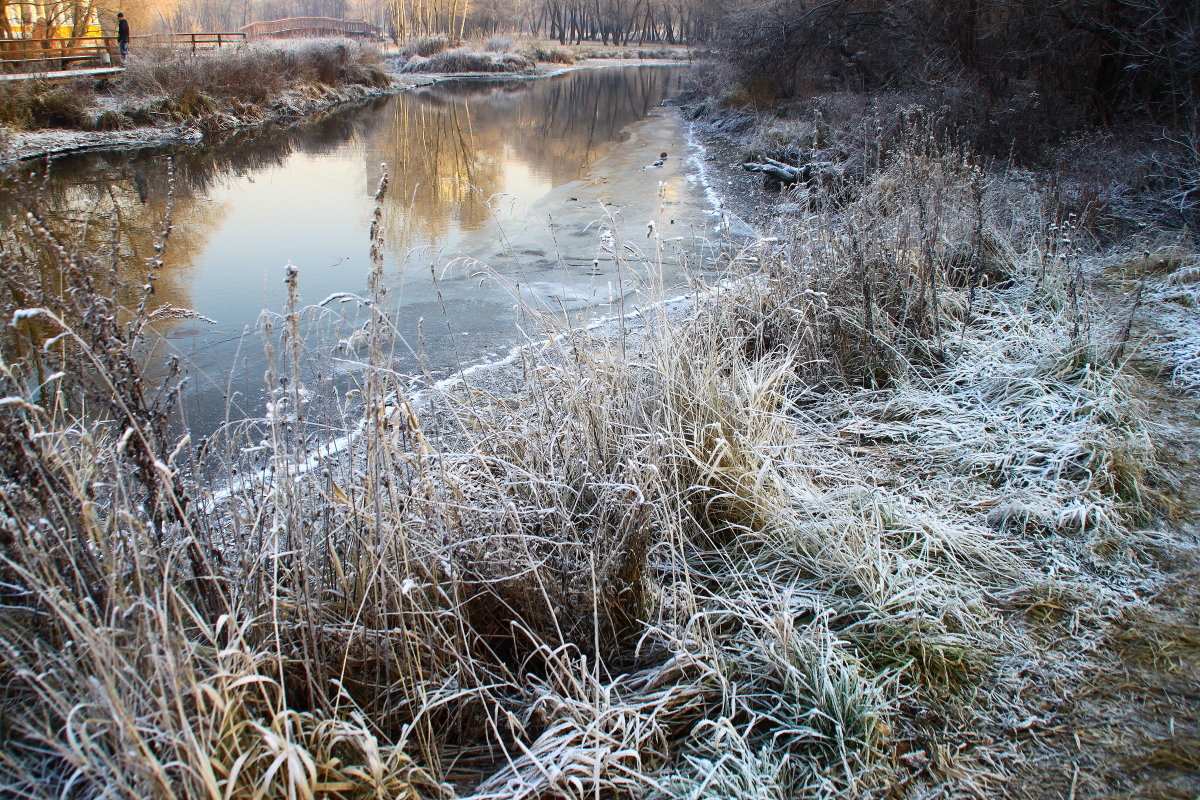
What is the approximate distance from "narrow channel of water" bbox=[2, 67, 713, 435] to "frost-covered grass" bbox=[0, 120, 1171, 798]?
361mm

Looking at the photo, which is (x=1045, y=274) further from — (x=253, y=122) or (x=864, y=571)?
(x=253, y=122)

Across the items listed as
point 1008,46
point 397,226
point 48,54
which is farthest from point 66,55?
point 1008,46

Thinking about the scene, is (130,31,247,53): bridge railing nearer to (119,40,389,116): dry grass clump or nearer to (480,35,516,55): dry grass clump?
(119,40,389,116): dry grass clump

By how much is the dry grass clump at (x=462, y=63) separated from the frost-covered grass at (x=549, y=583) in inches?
1438

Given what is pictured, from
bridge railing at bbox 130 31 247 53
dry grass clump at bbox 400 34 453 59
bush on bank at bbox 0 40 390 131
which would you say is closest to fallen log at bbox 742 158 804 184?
bush on bank at bbox 0 40 390 131

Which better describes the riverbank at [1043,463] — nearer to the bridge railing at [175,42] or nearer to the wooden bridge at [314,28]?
the bridge railing at [175,42]

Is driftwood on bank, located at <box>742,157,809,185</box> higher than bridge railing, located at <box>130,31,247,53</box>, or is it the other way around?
bridge railing, located at <box>130,31,247,53</box>

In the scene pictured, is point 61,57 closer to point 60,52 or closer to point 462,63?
point 60,52

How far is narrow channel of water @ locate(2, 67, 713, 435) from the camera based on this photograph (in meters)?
4.96

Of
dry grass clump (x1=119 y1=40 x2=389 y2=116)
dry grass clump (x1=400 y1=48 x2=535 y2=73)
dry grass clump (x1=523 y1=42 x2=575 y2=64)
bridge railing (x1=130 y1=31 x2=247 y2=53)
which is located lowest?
dry grass clump (x1=119 y1=40 x2=389 y2=116)

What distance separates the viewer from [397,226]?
348 inches

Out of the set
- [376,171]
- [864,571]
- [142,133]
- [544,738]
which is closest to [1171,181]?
[864,571]

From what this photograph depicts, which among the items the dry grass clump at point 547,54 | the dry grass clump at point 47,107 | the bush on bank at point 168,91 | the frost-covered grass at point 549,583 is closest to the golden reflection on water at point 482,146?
the frost-covered grass at point 549,583

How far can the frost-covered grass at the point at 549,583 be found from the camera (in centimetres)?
Answer: 155
